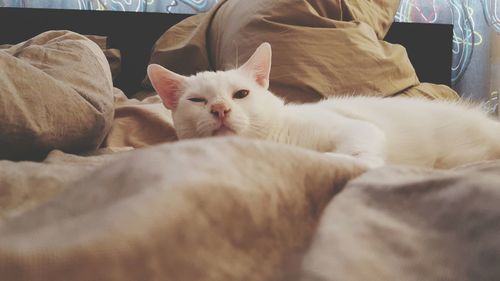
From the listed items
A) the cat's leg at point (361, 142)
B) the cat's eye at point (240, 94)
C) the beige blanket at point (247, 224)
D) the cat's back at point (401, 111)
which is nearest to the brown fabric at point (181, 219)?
the beige blanket at point (247, 224)

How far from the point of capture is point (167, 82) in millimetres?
1107

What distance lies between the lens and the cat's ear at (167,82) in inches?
43.2

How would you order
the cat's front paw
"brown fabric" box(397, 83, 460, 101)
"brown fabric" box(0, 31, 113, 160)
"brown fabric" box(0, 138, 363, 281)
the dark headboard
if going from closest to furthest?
"brown fabric" box(0, 138, 363, 281)
the cat's front paw
"brown fabric" box(0, 31, 113, 160)
"brown fabric" box(397, 83, 460, 101)
the dark headboard

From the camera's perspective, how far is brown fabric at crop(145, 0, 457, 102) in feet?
4.82

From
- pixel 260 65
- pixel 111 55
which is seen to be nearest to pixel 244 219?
pixel 260 65

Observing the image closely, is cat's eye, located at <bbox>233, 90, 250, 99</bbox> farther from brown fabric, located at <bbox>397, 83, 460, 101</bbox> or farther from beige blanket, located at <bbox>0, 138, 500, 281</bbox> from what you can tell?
brown fabric, located at <bbox>397, 83, 460, 101</bbox>

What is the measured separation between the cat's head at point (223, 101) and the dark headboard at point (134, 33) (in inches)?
42.5

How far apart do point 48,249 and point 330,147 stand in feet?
2.55

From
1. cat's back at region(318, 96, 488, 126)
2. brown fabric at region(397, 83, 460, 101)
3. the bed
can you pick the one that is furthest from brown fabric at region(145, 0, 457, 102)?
the bed

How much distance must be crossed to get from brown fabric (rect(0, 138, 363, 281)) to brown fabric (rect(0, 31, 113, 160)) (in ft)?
1.81

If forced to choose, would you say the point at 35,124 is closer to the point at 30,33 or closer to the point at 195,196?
the point at 195,196

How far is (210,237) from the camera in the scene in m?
0.29

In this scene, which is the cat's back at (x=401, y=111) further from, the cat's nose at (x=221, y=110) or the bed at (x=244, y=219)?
the bed at (x=244, y=219)

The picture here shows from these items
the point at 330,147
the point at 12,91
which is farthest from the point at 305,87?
the point at 12,91
